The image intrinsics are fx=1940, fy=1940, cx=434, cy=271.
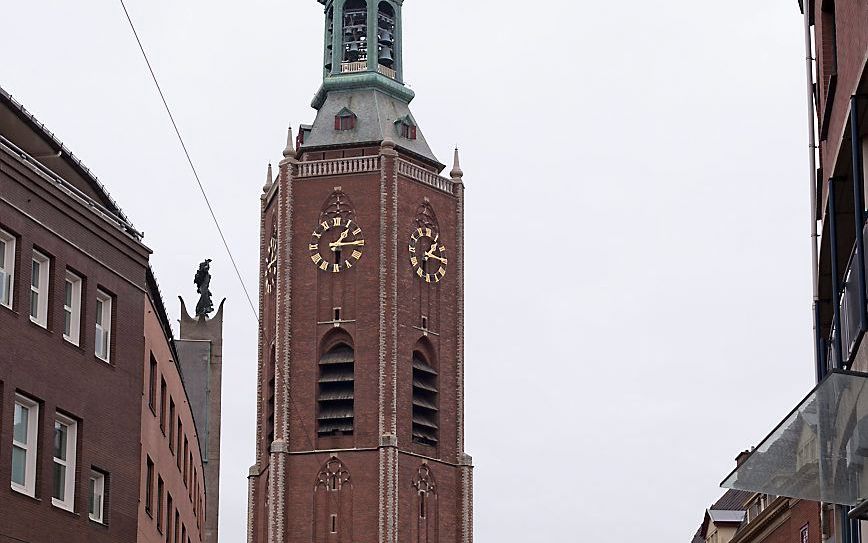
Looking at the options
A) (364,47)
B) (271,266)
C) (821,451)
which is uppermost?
(364,47)

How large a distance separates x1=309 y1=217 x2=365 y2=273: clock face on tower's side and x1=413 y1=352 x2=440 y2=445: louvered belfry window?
573cm

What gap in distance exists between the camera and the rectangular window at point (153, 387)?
3508cm

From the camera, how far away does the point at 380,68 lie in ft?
331

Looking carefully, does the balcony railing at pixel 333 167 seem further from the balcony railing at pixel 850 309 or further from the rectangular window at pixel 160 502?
the balcony railing at pixel 850 309

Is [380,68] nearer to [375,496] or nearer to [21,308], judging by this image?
[375,496]

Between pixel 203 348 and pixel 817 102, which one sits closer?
pixel 817 102

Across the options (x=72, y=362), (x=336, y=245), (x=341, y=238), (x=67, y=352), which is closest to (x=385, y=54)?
(x=341, y=238)

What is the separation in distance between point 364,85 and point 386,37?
9.26 feet

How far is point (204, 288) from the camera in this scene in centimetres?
6100

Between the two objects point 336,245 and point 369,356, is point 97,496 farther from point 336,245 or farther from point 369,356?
point 336,245

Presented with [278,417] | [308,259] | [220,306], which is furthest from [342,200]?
[220,306]

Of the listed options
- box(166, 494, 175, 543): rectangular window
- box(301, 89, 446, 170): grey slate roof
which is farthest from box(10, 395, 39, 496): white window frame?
box(301, 89, 446, 170): grey slate roof

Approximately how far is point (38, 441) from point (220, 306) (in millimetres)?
32527

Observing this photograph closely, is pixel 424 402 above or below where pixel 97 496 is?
above
